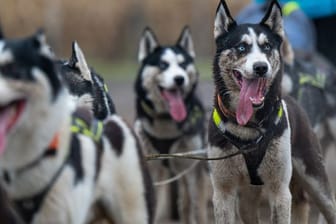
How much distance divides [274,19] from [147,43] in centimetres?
288

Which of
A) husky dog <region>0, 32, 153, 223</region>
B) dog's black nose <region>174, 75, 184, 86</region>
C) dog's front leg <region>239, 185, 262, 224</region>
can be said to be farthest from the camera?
dog's black nose <region>174, 75, 184, 86</region>

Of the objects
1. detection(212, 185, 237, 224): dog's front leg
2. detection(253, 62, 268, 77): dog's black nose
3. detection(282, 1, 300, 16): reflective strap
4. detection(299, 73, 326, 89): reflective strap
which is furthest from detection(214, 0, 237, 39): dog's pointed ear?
detection(282, 1, 300, 16): reflective strap

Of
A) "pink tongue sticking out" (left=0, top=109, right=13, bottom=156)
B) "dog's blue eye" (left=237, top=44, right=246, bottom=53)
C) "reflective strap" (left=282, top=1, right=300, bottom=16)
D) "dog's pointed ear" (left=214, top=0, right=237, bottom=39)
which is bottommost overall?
"reflective strap" (left=282, top=1, right=300, bottom=16)

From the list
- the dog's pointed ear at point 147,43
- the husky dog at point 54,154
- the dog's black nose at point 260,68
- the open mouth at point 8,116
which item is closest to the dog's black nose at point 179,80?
the dog's pointed ear at point 147,43

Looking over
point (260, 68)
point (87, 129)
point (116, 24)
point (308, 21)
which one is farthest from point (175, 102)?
point (116, 24)

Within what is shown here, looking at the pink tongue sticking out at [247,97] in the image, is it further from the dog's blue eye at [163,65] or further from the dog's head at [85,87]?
the dog's blue eye at [163,65]

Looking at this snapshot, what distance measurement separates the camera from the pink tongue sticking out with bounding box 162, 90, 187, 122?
9117mm

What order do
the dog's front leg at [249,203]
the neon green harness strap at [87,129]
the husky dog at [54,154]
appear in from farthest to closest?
the dog's front leg at [249,203] → the neon green harness strap at [87,129] → the husky dog at [54,154]

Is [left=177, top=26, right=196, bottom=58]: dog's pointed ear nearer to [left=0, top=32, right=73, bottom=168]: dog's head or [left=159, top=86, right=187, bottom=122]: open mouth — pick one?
[left=159, top=86, right=187, bottom=122]: open mouth

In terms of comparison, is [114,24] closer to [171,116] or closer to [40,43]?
[171,116]

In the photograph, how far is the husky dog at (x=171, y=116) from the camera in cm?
914

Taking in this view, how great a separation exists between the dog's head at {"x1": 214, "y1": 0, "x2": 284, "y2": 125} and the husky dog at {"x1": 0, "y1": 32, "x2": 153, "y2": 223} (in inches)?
53.5

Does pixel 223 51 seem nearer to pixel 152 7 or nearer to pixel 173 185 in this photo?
pixel 173 185

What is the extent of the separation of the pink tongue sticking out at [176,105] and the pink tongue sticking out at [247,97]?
8.28ft
